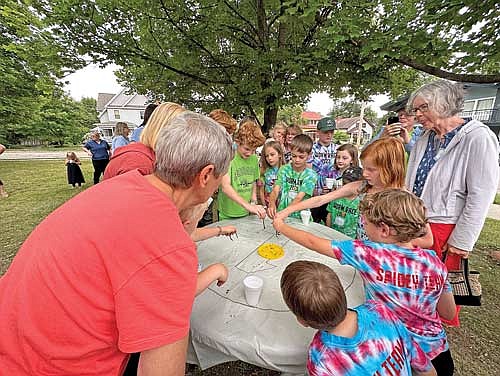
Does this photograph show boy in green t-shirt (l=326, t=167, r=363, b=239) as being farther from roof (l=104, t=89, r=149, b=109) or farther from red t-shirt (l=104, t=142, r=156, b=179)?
roof (l=104, t=89, r=149, b=109)

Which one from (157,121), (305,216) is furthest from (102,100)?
(305,216)

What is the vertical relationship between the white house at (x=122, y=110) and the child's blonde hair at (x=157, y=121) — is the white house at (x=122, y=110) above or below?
above

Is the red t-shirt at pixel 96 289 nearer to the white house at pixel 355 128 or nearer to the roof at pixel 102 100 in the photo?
the white house at pixel 355 128

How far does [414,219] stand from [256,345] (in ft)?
3.38

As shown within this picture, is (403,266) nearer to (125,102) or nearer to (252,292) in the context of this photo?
(252,292)

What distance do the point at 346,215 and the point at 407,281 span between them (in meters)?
1.73

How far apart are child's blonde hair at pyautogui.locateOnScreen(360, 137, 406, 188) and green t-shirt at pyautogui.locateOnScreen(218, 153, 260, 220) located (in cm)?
140

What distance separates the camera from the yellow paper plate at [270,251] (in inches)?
74.0

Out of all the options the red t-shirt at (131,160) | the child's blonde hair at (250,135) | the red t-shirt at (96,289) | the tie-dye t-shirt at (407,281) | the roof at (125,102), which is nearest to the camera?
the red t-shirt at (96,289)

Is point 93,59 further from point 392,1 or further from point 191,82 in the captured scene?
point 392,1

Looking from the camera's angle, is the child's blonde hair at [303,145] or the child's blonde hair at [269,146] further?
the child's blonde hair at [269,146]

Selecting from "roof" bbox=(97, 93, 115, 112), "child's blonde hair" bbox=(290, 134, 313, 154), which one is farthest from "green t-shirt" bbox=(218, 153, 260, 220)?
"roof" bbox=(97, 93, 115, 112)

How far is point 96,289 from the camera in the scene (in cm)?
79

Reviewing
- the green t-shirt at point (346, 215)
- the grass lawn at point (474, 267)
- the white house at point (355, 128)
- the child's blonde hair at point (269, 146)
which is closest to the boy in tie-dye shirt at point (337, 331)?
the grass lawn at point (474, 267)
